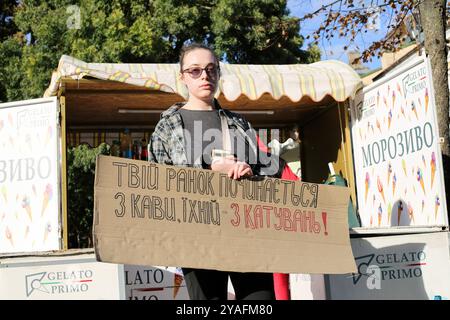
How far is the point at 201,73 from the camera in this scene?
10.1 ft

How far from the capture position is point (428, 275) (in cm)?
486

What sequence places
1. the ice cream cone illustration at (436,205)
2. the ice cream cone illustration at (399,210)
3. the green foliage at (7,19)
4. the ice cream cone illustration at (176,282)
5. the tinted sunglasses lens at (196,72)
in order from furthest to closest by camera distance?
the green foliage at (7,19) → the ice cream cone illustration at (399,210) → the ice cream cone illustration at (436,205) → the ice cream cone illustration at (176,282) → the tinted sunglasses lens at (196,72)

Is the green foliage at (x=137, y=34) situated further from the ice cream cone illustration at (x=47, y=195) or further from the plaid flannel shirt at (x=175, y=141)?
the plaid flannel shirt at (x=175, y=141)

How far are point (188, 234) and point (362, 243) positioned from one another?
8.10 feet

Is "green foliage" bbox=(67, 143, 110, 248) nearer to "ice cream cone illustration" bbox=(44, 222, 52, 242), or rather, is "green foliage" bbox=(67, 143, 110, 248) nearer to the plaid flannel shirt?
"ice cream cone illustration" bbox=(44, 222, 52, 242)

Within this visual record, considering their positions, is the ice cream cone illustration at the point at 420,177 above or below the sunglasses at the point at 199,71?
below

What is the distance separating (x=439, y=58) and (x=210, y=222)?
17.7 ft

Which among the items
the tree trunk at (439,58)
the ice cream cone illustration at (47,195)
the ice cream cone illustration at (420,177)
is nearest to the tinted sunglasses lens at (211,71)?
the ice cream cone illustration at (420,177)

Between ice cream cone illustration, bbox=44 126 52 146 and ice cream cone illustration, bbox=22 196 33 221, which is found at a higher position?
ice cream cone illustration, bbox=44 126 52 146

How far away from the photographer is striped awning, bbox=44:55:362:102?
6293mm

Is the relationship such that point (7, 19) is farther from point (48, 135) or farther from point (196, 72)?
point (196, 72)

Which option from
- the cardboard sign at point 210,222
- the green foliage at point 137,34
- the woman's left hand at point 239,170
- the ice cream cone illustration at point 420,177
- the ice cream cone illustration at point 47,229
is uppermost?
the green foliage at point 137,34

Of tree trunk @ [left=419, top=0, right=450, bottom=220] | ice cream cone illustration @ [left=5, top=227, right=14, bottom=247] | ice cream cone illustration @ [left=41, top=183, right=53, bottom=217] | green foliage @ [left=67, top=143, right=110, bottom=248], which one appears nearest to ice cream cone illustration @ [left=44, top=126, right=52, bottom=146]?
ice cream cone illustration @ [left=41, top=183, right=53, bottom=217]

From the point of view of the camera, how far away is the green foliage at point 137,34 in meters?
17.0
